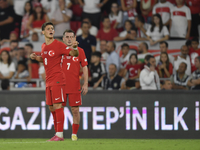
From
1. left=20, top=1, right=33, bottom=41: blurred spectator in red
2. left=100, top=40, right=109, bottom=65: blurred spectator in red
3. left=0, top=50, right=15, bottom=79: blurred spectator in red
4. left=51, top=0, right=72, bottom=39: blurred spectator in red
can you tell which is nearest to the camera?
left=0, top=50, right=15, bottom=79: blurred spectator in red

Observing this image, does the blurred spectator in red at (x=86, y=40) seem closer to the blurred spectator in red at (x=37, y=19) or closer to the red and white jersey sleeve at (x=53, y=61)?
the blurred spectator in red at (x=37, y=19)

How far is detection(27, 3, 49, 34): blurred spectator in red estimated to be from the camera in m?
11.4

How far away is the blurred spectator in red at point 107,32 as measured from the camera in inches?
426

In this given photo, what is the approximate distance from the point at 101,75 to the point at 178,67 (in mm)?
2073

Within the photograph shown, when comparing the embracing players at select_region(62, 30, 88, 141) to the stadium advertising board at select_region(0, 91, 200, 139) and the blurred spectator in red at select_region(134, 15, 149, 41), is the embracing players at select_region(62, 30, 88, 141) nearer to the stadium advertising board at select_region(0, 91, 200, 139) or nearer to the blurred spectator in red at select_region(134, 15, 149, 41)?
the stadium advertising board at select_region(0, 91, 200, 139)

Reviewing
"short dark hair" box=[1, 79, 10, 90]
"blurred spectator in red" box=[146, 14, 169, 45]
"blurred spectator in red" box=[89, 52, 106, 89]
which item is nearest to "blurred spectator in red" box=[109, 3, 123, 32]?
"blurred spectator in red" box=[146, 14, 169, 45]

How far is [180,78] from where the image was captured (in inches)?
356

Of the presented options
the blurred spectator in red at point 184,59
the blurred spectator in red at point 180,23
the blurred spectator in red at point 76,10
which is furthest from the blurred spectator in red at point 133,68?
the blurred spectator in red at point 76,10

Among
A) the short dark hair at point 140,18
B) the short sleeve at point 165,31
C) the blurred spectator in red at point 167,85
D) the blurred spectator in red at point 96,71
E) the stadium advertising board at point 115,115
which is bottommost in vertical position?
the stadium advertising board at point 115,115

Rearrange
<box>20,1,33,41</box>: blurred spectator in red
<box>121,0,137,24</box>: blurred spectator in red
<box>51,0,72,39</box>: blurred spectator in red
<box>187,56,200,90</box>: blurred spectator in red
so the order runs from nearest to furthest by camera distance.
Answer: <box>187,56,200,90</box>: blurred spectator in red < <box>121,0,137,24</box>: blurred spectator in red < <box>51,0,72,39</box>: blurred spectator in red < <box>20,1,33,41</box>: blurred spectator in red

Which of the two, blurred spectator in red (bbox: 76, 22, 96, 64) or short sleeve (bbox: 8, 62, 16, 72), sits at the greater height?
blurred spectator in red (bbox: 76, 22, 96, 64)

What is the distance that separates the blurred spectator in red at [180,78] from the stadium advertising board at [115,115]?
1288 millimetres

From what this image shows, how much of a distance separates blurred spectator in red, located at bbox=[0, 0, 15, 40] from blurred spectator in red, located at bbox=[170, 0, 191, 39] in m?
5.24

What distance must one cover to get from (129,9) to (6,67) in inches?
165
